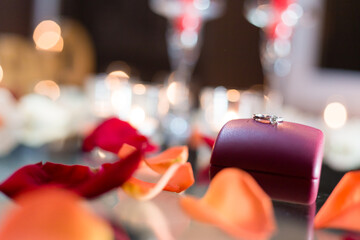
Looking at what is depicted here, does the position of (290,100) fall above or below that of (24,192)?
below

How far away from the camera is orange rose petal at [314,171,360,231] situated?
8.8 inches

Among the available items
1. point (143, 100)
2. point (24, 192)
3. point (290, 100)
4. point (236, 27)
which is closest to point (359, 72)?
point (290, 100)

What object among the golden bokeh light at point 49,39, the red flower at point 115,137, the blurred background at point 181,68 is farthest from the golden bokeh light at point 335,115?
the golden bokeh light at point 49,39

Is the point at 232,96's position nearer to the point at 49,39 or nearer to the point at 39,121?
the point at 39,121

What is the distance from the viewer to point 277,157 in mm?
272

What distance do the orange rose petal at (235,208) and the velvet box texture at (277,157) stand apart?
2.2 inches

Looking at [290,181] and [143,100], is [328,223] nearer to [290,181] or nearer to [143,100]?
[290,181]

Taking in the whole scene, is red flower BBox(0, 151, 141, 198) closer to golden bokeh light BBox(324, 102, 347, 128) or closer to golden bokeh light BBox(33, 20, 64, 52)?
golden bokeh light BBox(324, 102, 347, 128)

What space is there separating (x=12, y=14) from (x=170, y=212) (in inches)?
98.1

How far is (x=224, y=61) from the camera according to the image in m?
1.74

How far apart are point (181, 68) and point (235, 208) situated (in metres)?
0.71

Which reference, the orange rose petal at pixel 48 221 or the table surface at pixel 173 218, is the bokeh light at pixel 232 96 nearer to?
the table surface at pixel 173 218

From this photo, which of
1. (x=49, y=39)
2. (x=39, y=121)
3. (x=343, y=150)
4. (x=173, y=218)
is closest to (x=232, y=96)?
(x=343, y=150)

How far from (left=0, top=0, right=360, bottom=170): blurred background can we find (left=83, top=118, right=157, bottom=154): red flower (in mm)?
96
